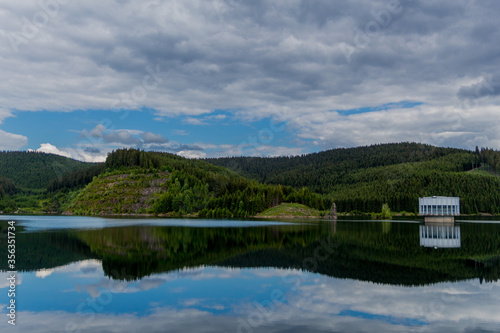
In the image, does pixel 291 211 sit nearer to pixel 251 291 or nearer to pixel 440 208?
pixel 440 208

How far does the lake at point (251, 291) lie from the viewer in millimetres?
20328

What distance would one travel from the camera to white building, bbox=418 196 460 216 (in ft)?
485

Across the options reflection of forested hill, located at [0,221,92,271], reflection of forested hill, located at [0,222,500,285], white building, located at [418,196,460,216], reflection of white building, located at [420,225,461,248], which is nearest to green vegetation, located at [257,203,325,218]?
white building, located at [418,196,460,216]

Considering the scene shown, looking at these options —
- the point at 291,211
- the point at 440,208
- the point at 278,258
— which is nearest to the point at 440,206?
the point at 440,208

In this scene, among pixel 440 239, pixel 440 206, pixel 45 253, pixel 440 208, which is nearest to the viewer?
pixel 45 253

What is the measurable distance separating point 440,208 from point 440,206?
30.7 inches

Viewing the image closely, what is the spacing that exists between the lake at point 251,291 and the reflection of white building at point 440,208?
11078 centimetres

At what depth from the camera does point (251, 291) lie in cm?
2747

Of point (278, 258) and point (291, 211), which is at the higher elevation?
point (278, 258)

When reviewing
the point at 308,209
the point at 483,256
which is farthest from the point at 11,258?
the point at 308,209

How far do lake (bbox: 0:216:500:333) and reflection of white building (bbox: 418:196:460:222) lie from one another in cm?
11078

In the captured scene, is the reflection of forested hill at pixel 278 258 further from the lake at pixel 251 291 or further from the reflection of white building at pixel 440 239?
the reflection of white building at pixel 440 239

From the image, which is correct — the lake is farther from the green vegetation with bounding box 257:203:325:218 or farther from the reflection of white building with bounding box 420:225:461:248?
the green vegetation with bounding box 257:203:325:218

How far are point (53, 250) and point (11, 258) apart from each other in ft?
21.0
